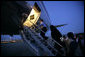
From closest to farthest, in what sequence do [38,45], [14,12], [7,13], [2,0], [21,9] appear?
1. [2,0]
2. [7,13]
3. [14,12]
4. [21,9]
5. [38,45]

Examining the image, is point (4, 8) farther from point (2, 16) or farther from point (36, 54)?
point (36, 54)

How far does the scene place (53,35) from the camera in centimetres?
671

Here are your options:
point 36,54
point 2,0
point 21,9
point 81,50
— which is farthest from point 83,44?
point 2,0

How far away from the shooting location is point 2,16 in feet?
10.2

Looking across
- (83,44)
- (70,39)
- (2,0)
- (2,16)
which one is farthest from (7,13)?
(83,44)

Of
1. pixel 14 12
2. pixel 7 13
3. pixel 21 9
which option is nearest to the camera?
pixel 7 13

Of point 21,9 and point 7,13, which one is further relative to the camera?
point 21,9

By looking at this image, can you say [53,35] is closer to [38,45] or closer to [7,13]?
[38,45]

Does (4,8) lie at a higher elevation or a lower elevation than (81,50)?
higher

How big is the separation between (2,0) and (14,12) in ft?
2.61

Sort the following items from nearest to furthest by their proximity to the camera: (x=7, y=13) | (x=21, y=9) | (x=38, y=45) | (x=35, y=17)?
(x=7, y=13) → (x=21, y=9) → (x=38, y=45) → (x=35, y=17)

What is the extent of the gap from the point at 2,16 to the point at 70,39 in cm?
306

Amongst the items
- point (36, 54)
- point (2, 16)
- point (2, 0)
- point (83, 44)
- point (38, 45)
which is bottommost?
point (36, 54)

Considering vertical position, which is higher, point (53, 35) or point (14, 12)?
point (14, 12)
